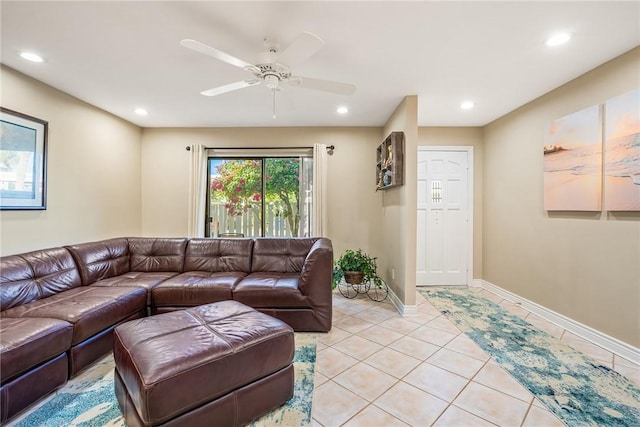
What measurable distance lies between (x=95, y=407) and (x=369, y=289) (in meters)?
3.17

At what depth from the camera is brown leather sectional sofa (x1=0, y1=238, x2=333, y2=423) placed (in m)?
1.64

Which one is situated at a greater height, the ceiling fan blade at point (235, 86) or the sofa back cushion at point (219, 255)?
the ceiling fan blade at point (235, 86)

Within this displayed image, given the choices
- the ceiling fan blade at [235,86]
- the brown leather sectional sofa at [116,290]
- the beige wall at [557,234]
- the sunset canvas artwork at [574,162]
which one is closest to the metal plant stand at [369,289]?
the brown leather sectional sofa at [116,290]

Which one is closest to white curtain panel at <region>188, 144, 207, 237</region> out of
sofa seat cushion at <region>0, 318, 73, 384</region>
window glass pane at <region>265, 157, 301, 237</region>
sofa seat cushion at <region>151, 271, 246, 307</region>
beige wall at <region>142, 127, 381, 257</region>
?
beige wall at <region>142, 127, 381, 257</region>

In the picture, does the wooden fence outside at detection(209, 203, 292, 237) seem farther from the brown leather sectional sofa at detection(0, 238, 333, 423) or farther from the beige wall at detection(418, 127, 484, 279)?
the beige wall at detection(418, 127, 484, 279)

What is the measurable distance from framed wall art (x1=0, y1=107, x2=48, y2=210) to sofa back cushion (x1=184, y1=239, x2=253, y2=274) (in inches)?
58.7

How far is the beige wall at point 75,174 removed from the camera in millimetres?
2498

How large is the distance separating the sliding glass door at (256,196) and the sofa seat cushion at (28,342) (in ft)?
8.56

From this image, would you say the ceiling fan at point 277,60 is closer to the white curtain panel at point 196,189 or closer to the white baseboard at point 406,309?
the white curtain panel at point 196,189

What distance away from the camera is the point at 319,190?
4.05 m

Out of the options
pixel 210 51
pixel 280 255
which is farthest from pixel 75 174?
pixel 210 51

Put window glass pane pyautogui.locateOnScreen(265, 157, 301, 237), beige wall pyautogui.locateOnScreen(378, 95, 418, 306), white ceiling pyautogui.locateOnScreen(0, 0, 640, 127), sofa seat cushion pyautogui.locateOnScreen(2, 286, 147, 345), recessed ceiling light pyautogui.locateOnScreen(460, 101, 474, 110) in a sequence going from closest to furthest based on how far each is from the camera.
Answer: white ceiling pyautogui.locateOnScreen(0, 0, 640, 127) → sofa seat cushion pyautogui.locateOnScreen(2, 286, 147, 345) → beige wall pyautogui.locateOnScreen(378, 95, 418, 306) → recessed ceiling light pyautogui.locateOnScreen(460, 101, 474, 110) → window glass pane pyautogui.locateOnScreen(265, 157, 301, 237)

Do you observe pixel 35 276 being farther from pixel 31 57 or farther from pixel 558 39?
pixel 558 39

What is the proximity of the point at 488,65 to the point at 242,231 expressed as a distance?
376 centimetres
